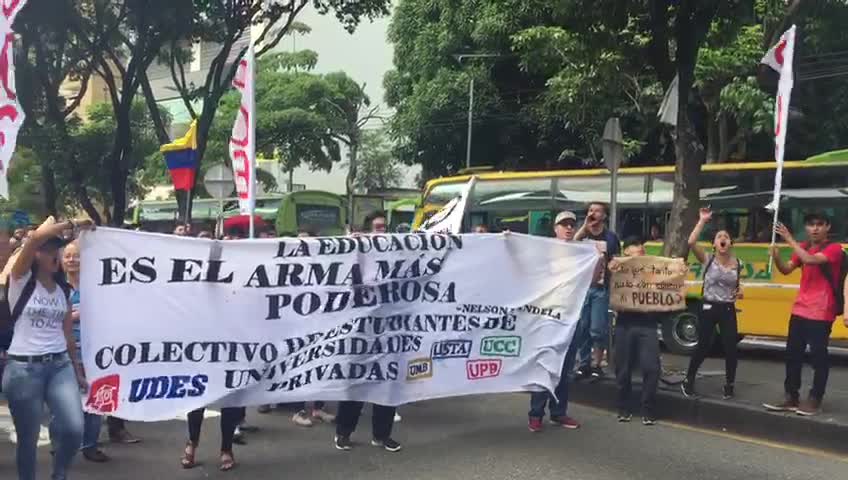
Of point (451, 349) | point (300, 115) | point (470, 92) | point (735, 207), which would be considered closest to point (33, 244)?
point (451, 349)

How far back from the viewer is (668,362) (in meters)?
11.4

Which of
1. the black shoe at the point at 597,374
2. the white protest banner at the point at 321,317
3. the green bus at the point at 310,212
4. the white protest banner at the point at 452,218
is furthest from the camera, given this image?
the green bus at the point at 310,212

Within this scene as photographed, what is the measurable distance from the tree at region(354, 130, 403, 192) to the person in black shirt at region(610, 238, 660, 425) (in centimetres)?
3341

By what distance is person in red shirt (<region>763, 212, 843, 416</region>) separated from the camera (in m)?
7.39

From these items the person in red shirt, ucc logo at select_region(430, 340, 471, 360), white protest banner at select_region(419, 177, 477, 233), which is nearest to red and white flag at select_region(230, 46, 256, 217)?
white protest banner at select_region(419, 177, 477, 233)

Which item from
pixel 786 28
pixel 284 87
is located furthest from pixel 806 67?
pixel 284 87

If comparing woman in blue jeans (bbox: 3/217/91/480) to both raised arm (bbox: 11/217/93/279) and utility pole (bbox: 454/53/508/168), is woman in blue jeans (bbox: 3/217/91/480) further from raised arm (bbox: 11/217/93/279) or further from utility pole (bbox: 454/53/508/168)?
utility pole (bbox: 454/53/508/168)

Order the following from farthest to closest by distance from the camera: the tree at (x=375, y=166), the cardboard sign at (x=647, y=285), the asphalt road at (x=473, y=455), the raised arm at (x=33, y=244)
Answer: the tree at (x=375, y=166), the cardboard sign at (x=647, y=285), the asphalt road at (x=473, y=455), the raised arm at (x=33, y=244)

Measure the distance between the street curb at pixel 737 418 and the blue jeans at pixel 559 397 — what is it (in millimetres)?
990

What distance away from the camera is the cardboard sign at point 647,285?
7.63 metres

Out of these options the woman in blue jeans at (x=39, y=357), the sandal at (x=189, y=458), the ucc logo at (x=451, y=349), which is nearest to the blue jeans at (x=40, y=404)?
the woman in blue jeans at (x=39, y=357)

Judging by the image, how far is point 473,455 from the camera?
6695 mm

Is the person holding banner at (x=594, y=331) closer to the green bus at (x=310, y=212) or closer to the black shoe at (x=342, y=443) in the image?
the black shoe at (x=342, y=443)

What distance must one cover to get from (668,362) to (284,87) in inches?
1058
